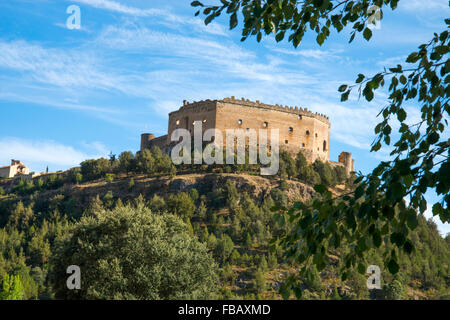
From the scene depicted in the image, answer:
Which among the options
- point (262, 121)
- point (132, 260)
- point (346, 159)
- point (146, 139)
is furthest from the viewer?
point (146, 139)

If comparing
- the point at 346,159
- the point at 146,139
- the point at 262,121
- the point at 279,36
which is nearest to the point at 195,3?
the point at 279,36

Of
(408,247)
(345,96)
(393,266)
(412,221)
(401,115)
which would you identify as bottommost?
(393,266)

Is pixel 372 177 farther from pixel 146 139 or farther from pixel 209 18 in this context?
pixel 146 139

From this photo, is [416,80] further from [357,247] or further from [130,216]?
[130,216]

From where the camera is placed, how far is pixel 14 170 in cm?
9400

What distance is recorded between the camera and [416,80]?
613cm

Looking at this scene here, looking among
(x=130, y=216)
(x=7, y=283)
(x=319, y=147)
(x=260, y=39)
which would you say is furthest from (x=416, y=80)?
(x=319, y=147)

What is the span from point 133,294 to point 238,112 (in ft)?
141

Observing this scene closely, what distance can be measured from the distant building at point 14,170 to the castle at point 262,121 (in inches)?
1531

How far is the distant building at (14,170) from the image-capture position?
306ft

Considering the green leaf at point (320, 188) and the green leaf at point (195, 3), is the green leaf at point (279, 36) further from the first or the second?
the green leaf at point (320, 188)

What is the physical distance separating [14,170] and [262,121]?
2075 inches

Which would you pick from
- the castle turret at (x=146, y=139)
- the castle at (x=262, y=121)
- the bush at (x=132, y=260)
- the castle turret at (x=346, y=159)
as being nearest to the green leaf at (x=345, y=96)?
the bush at (x=132, y=260)

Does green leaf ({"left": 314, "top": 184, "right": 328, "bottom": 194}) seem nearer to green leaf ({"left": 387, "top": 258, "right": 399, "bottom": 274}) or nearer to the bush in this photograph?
green leaf ({"left": 387, "top": 258, "right": 399, "bottom": 274})
